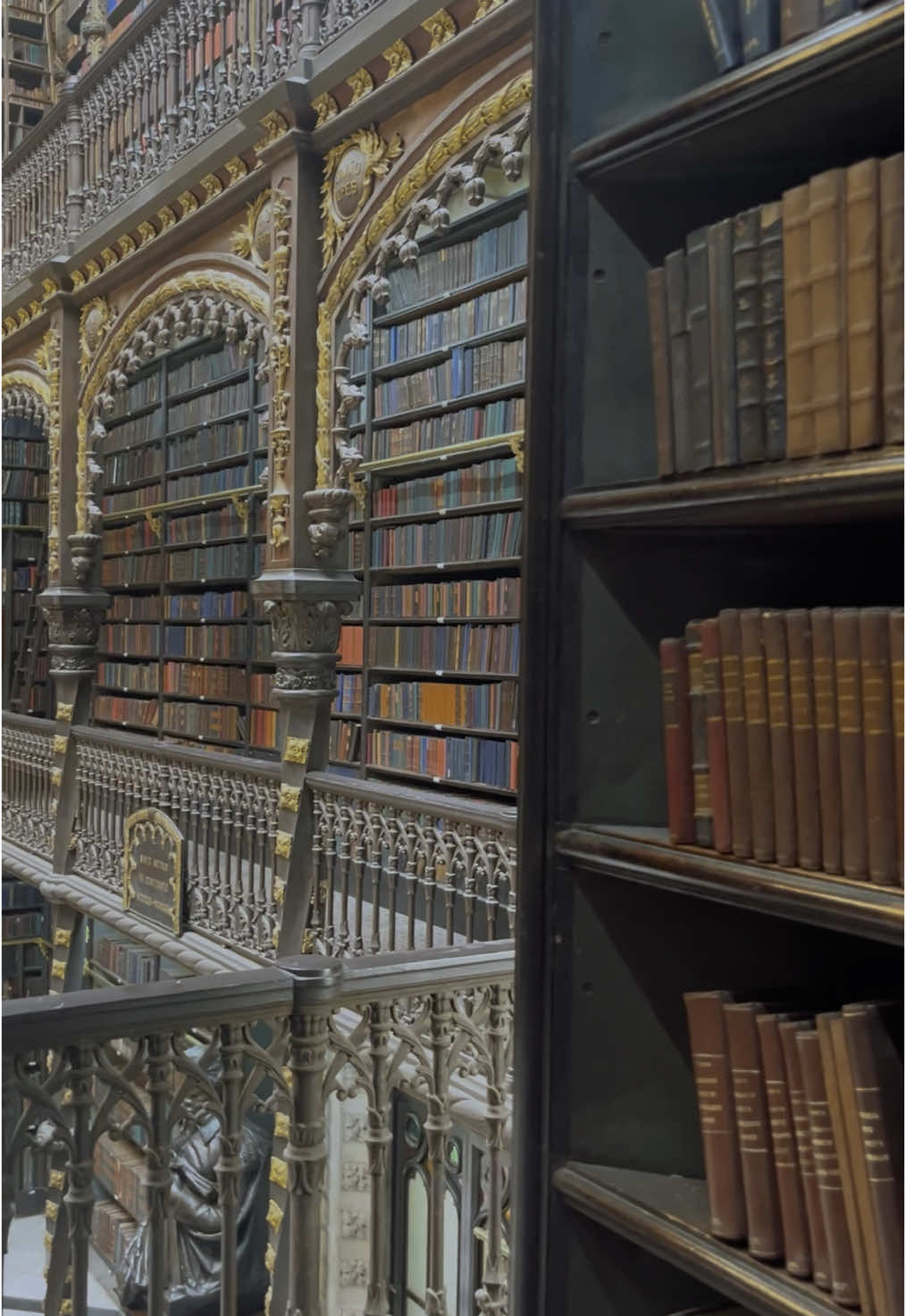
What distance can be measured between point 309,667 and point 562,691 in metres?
3.74

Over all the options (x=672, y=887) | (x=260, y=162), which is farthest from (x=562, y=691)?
(x=260, y=162)

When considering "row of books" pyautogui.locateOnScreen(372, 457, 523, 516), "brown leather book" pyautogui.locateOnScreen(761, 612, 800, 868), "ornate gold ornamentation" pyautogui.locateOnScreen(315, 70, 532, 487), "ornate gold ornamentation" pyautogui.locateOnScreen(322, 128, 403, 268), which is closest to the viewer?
"brown leather book" pyautogui.locateOnScreen(761, 612, 800, 868)

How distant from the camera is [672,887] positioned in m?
1.18

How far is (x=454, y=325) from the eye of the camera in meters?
5.82

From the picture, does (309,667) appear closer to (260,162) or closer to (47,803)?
(260,162)

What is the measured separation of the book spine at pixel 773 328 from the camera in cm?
109

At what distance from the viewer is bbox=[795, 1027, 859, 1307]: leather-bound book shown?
1022 millimetres

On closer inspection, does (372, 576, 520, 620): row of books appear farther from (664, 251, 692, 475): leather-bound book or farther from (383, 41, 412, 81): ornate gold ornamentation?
(664, 251, 692, 475): leather-bound book

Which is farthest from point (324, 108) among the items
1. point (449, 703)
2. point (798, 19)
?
point (798, 19)

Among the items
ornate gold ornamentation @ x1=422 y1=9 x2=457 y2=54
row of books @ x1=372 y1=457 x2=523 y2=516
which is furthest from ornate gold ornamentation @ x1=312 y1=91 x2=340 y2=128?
row of books @ x1=372 y1=457 x2=523 y2=516

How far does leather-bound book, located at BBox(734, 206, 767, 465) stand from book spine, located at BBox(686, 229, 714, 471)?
0.12ft

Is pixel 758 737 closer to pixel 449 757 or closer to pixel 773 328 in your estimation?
pixel 773 328

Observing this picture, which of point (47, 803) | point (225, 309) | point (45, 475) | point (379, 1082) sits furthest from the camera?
point (45, 475)

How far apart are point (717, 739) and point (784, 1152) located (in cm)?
35
